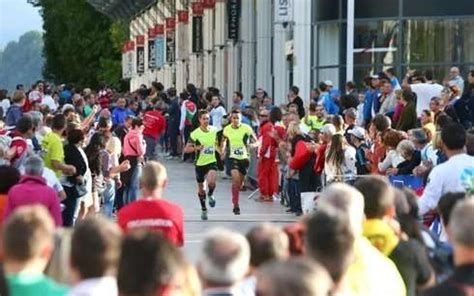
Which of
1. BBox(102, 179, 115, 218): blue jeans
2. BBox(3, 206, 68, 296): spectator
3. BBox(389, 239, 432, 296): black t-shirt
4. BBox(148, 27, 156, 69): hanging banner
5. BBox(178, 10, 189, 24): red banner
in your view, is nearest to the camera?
BBox(3, 206, 68, 296): spectator

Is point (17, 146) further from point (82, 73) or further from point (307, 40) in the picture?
point (82, 73)

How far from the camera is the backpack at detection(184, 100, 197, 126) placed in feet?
137

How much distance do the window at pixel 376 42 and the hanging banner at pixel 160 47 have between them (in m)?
39.5

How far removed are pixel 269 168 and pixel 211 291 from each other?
73.0 ft

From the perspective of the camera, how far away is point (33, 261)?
812cm

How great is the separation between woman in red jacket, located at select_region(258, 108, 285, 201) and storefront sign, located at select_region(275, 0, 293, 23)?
12923 millimetres

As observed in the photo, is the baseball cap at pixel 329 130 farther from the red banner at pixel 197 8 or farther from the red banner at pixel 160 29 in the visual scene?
the red banner at pixel 160 29

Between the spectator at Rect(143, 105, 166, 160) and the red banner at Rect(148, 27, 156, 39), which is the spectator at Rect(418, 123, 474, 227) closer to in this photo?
the spectator at Rect(143, 105, 166, 160)

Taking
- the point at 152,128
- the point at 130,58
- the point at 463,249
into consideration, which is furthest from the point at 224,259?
the point at 130,58

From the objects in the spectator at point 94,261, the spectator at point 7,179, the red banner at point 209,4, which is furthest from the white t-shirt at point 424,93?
the red banner at point 209,4

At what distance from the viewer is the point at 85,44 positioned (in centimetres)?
11381

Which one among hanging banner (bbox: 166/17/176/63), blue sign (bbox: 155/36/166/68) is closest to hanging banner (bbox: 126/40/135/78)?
blue sign (bbox: 155/36/166/68)

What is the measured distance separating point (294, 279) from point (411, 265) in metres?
3.72

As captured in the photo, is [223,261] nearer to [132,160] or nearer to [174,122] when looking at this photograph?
[132,160]
